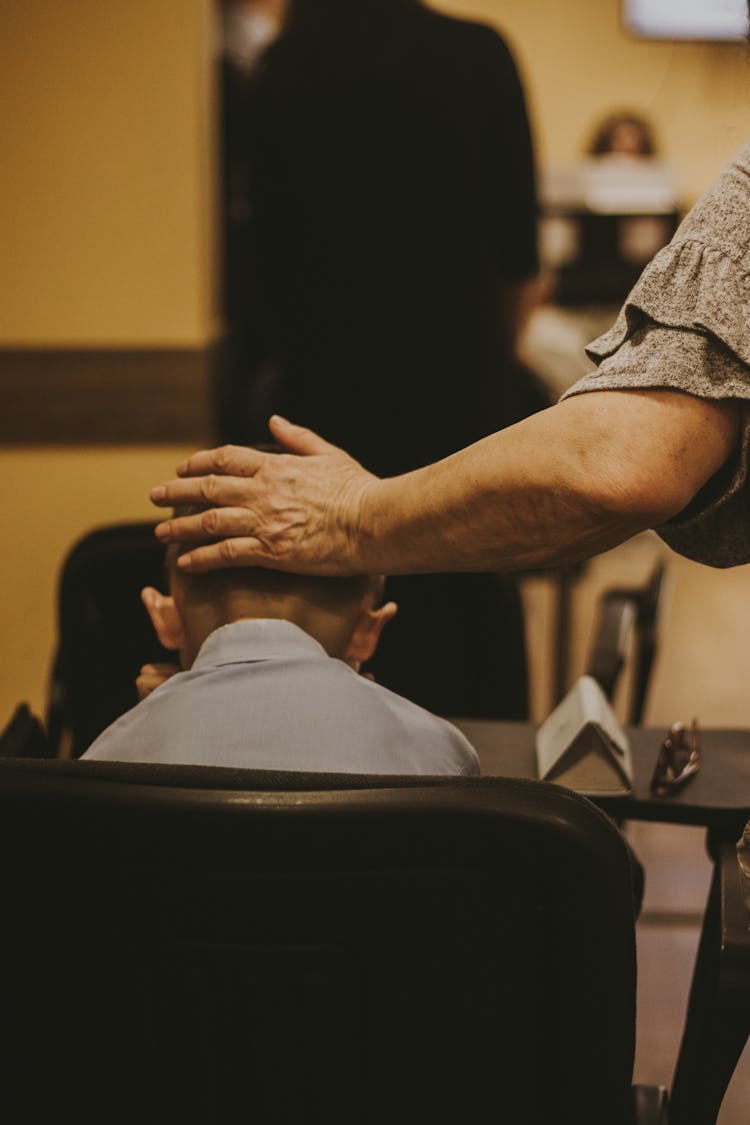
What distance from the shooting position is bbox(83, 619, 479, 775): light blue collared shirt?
93 cm

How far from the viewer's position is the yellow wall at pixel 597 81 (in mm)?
7293

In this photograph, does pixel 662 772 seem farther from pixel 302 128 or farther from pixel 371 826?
pixel 302 128

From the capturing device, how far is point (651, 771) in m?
1.27

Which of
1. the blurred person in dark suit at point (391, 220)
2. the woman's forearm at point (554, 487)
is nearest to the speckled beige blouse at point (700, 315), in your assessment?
the woman's forearm at point (554, 487)

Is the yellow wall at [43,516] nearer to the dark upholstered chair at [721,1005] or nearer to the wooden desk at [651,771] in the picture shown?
the wooden desk at [651,771]

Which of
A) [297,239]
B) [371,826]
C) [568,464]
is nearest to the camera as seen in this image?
[371,826]

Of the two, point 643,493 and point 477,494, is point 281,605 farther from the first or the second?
point 643,493

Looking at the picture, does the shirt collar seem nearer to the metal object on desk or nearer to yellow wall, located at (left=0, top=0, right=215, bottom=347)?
the metal object on desk

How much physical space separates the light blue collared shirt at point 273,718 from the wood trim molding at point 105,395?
1855 millimetres

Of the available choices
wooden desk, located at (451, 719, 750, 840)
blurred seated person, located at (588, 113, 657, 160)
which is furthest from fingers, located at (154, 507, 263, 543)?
blurred seated person, located at (588, 113, 657, 160)

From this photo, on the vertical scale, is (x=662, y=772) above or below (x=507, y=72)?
below

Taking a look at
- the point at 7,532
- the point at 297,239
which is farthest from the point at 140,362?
the point at 297,239

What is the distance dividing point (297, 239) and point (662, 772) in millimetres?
1332

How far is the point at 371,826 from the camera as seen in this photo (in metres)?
0.71
